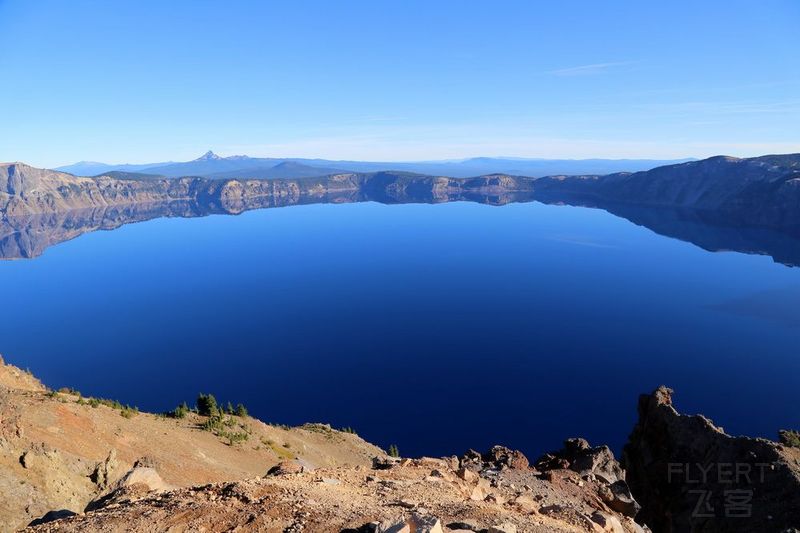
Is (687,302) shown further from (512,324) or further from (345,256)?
(345,256)

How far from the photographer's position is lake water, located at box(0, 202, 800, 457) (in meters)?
52.8

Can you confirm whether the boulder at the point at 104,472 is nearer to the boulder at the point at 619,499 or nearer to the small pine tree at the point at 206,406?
the small pine tree at the point at 206,406

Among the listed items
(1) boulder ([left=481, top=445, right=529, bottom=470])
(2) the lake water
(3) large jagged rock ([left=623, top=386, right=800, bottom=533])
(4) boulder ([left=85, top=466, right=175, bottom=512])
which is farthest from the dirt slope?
(2) the lake water

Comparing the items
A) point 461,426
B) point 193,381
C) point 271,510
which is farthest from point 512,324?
point 271,510

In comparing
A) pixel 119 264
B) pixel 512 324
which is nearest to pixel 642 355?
pixel 512 324

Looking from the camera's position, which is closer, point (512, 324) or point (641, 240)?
point (512, 324)

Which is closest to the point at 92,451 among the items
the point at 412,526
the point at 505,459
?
the point at 412,526

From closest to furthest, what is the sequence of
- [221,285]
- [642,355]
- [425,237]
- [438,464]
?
1. [438,464]
2. [642,355]
3. [221,285]
4. [425,237]

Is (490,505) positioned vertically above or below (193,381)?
above

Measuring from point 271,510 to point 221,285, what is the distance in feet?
370

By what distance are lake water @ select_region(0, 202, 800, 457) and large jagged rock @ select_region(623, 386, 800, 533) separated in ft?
85.0

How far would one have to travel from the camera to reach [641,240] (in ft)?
536

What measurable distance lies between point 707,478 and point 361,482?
15.0 meters

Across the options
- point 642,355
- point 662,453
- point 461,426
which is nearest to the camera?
point 662,453
